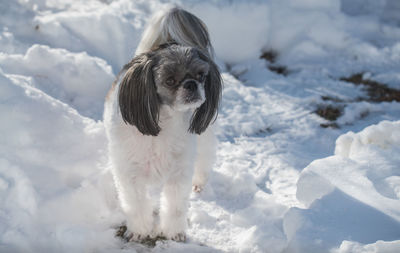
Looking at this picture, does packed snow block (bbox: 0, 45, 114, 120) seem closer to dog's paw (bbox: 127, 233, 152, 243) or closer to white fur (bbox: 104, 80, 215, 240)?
white fur (bbox: 104, 80, 215, 240)

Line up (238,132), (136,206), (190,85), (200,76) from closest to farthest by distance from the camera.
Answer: (190,85)
(200,76)
(136,206)
(238,132)

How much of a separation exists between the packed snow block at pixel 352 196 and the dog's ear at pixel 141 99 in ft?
4.12

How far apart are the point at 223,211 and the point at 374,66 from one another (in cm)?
449

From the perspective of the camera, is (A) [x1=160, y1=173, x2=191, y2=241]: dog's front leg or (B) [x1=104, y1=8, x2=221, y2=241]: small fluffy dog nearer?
(B) [x1=104, y1=8, x2=221, y2=241]: small fluffy dog

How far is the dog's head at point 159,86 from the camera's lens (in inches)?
92.0

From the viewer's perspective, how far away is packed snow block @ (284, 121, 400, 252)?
7.86 ft

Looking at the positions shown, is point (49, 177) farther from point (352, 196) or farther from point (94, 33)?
point (94, 33)

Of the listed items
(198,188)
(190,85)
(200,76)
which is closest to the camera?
(190,85)

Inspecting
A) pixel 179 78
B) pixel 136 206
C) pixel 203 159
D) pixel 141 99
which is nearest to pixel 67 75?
pixel 203 159

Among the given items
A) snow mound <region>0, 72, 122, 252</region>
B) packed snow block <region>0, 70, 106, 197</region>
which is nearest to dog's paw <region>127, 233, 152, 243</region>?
snow mound <region>0, 72, 122, 252</region>

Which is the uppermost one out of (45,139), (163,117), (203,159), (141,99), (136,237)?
(141,99)

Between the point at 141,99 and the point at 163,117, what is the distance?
0.24m

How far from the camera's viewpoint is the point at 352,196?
2742 mm

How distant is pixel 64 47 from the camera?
16.6 feet
